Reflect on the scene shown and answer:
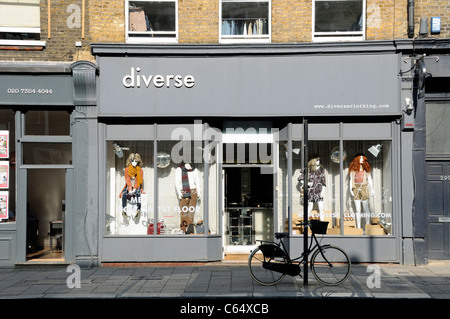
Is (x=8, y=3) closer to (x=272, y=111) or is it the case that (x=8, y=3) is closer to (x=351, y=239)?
(x=272, y=111)

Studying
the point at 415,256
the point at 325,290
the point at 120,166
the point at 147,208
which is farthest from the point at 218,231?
the point at 415,256

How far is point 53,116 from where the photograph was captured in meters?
12.0

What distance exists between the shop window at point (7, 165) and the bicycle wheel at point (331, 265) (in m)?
7.13

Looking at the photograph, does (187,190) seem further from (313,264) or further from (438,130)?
(438,130)

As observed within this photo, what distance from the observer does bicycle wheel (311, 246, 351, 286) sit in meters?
9.29

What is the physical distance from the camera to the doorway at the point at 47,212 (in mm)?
12086

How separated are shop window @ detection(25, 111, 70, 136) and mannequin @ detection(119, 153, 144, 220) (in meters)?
1.64

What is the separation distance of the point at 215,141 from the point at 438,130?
528cm

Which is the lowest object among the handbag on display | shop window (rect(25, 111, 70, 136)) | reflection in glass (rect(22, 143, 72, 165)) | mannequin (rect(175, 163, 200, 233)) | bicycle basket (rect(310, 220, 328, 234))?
the handbag on display

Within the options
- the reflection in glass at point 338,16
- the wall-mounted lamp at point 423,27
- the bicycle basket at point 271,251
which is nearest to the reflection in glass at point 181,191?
the bicycle basket at point 271,251

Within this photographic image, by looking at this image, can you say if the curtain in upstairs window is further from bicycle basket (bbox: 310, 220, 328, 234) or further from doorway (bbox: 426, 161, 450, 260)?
doorway (bbox: 426, 161, 450, 260)

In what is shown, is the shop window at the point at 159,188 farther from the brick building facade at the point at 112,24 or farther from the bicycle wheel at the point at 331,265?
the bicycle wheel at the point at 331,265

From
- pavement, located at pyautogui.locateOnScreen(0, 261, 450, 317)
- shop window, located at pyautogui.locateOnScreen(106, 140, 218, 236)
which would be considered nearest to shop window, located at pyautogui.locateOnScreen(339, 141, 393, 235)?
pavement, located at pyautogui.locateOnScreen(0, 261, 450, 317)

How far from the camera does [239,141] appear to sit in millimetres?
12297
